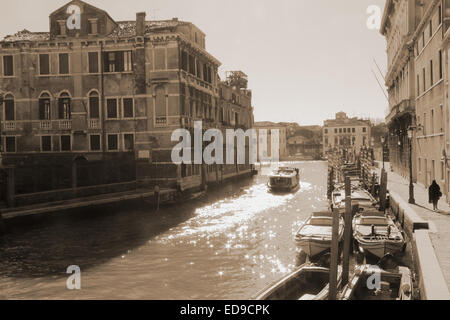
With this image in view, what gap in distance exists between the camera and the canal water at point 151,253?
12.8 m

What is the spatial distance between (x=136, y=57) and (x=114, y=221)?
42.8ft

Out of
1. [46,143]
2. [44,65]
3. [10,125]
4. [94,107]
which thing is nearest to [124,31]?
[94,107]

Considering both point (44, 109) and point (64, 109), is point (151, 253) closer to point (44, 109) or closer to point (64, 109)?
point (64, 109)

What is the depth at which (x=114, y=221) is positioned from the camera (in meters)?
23.2

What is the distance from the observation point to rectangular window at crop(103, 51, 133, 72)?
103ft

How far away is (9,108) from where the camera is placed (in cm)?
3228

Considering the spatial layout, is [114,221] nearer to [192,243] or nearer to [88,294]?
[192,243]

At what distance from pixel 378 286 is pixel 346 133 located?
10851 cm

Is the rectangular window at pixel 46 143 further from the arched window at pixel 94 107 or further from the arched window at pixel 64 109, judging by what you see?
the arched window at pixel 94 107

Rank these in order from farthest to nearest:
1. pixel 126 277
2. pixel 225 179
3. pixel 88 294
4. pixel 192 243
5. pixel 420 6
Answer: pixel 225 179 < pixel 420 6 < pixel 192 243 < pixel 126 277 < pixel 88 294

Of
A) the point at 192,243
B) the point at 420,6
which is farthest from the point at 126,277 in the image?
the point at 420,6

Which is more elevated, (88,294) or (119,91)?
(119,91)

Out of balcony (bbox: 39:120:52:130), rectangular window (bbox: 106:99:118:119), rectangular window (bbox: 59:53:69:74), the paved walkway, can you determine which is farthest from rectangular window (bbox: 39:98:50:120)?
the paved walkway

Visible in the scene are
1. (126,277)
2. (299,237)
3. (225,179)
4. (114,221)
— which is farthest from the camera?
(225,179)
